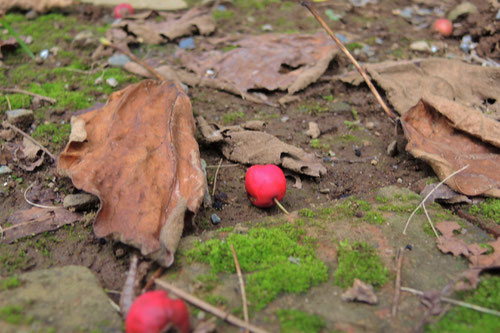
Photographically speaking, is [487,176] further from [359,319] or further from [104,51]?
[104,51]

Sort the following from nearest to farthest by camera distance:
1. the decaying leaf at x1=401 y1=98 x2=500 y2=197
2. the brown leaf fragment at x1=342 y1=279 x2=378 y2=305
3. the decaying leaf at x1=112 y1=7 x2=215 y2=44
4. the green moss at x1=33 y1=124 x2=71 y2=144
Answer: the brown leaf fragment at x1=342 y1=279 x2=378 y2=305 → the decaying leaf at x1=401 y1=98 x2=500 y2=197 → the green moss at x1=33 y1=124 x2=71 y2=144 → the decaying leaf at x1=112 y1=7 x2=215 y2=44

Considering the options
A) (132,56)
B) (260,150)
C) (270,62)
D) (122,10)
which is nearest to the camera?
(260,150)

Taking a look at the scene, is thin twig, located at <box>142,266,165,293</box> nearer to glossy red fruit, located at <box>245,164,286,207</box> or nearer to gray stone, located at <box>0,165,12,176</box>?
glossy red fruit, located at <box>245,164,286,207</box>

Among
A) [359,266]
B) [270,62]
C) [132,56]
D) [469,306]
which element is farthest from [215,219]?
[132,56]

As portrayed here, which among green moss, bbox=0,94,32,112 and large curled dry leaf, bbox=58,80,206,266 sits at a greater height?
large curled dry leaf, bbox=58,80,206,266

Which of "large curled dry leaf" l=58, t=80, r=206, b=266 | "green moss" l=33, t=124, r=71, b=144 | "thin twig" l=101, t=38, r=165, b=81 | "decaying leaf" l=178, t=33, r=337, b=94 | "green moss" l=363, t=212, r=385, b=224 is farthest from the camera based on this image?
"decaying leaf" l=178, t=33, r=337, b=94

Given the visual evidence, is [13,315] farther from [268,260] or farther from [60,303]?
[268,260]

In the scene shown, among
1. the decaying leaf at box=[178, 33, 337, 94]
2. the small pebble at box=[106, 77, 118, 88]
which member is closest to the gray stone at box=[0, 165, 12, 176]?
the small pebble at box=[106, 77, 118, 88]

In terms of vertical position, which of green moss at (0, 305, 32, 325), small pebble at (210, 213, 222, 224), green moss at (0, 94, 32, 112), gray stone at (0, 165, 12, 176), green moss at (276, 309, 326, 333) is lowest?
small pebble at (210, 213, 222, 224)
